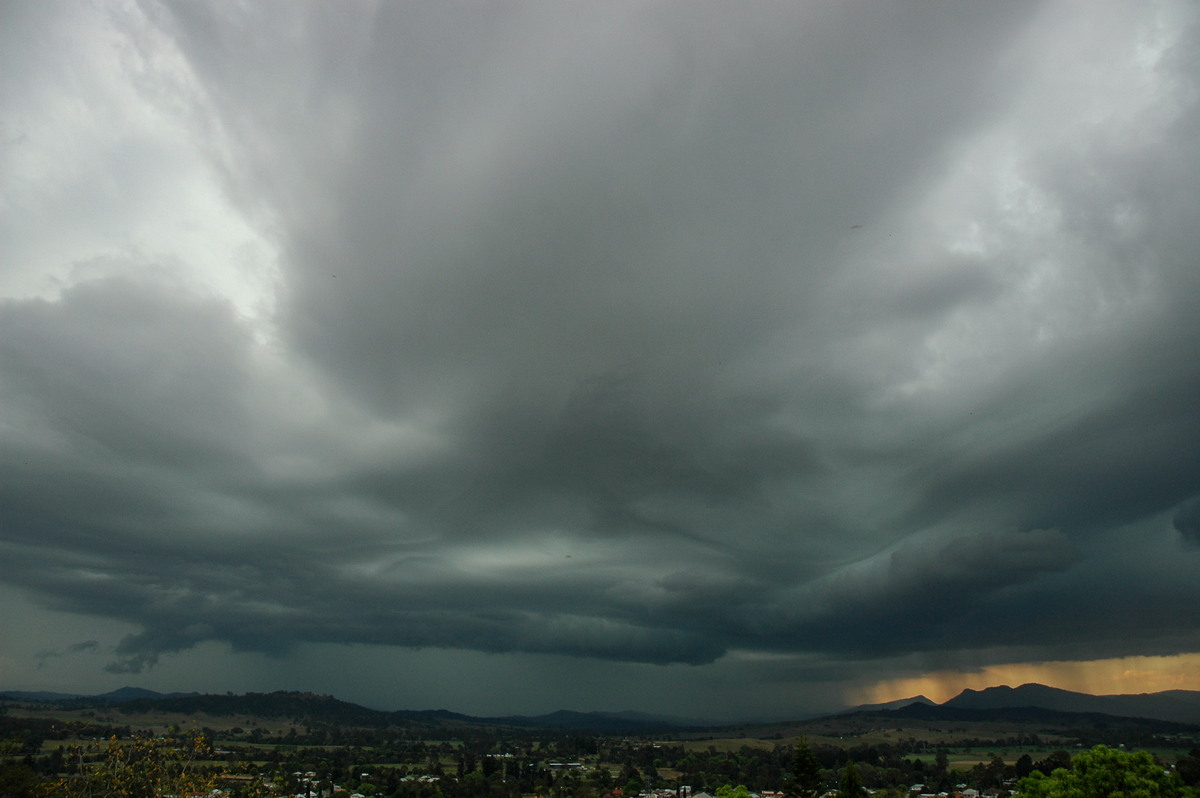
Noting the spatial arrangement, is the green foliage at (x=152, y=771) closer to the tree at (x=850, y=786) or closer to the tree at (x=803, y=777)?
the tree at (x=850, y=786)

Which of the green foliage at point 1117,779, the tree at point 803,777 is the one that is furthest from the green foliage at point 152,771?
the green foliage at point 1117,779

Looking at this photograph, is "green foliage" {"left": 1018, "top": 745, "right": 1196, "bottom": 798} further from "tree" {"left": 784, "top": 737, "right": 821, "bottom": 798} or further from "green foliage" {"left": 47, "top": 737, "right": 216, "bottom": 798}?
"green foliage" {"left": 47, "top": 737, "right": 216, "bottom": 798}

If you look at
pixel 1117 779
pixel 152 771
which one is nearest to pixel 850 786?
pixel 1117 779

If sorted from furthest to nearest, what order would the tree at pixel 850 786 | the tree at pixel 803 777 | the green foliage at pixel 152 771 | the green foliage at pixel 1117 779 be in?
the tree at pixel 803 777 → the tree at pixel 850 786 → the green foliage at pixel 1117 779 → the green foliage at pixel 152 771

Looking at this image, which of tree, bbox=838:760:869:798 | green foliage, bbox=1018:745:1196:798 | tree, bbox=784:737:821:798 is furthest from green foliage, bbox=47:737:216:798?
green foliage, bbox=1018:745:1196:798

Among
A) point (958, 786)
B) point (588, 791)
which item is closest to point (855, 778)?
point (588, 791)

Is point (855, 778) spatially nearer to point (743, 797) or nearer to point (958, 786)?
point (743, 797)

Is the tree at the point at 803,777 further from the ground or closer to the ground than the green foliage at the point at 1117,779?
closer to the ground

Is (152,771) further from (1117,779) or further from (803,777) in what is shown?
(1117,779)
